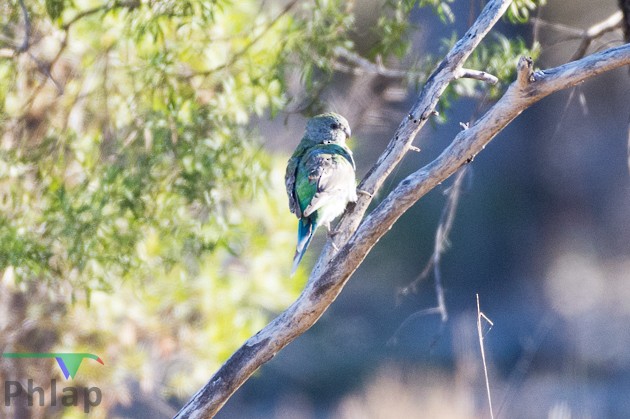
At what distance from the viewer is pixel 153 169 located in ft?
16.6

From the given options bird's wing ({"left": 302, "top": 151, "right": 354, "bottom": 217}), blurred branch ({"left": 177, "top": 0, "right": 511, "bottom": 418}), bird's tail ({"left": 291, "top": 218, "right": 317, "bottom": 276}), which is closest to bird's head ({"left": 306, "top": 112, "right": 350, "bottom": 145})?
bird's wing ({"left": 302, "top": 151, "right": 354, "bottom": 217})

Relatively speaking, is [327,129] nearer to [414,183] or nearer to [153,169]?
[153,169]

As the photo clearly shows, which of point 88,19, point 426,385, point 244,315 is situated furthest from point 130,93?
point 426,385

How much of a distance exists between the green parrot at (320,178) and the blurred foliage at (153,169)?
0.47 meters

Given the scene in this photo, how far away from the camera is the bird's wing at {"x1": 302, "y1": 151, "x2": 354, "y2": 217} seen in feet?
12.7

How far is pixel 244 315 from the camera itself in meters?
6.01

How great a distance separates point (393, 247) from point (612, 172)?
2.93 metres

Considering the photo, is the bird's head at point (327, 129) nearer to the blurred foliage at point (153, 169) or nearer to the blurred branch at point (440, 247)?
the blurred foliage at point (153, 169)

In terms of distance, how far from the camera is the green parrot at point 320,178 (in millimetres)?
3890

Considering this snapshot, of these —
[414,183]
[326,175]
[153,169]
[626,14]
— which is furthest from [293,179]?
[626,14]
